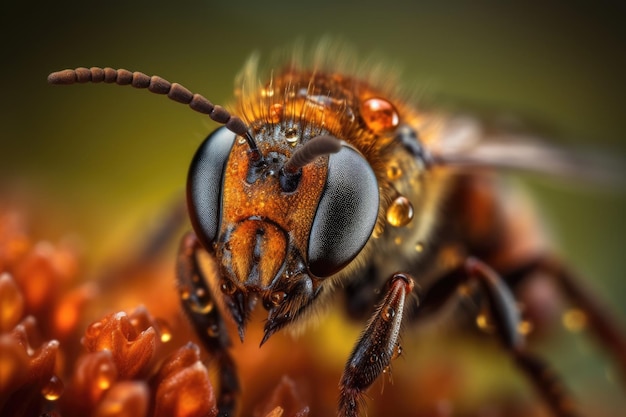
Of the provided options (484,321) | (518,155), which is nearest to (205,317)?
(484,321)

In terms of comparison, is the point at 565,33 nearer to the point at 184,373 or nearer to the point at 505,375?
the point at 505,375

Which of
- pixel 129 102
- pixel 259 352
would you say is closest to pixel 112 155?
pixel 129 102

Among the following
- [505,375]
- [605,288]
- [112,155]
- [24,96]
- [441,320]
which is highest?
[24,96]

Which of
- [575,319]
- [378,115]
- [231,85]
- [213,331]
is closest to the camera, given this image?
[213,331]

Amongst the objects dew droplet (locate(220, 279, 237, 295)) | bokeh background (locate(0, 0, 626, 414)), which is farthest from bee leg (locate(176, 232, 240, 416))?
bokeh background (locate(0, 0, 626, 414))

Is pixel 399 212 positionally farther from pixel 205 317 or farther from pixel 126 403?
pixel 126 403

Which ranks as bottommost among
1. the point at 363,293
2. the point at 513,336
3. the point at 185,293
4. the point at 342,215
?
the point at 513,336
